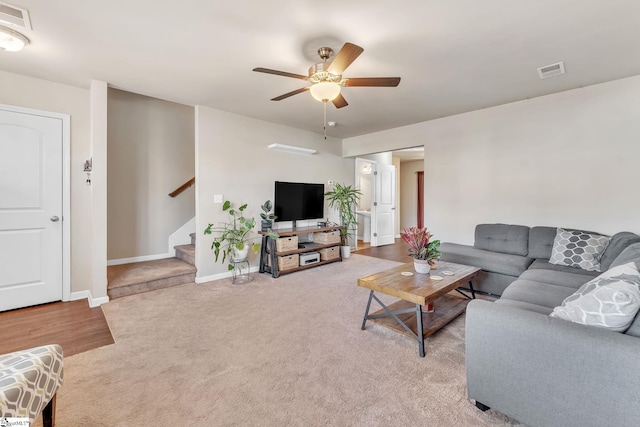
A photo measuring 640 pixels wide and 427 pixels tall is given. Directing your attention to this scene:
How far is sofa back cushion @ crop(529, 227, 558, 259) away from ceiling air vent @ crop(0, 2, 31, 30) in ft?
17.6

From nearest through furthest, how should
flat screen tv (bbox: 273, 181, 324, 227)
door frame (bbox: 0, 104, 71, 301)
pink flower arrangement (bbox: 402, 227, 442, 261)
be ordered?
pink flower arrangement (bbox: 402, 227, 442, 261)
door frame (bbox: 0, 104, 71, 301)
flat screen tv (bbox: 273, 181, 324, 227)

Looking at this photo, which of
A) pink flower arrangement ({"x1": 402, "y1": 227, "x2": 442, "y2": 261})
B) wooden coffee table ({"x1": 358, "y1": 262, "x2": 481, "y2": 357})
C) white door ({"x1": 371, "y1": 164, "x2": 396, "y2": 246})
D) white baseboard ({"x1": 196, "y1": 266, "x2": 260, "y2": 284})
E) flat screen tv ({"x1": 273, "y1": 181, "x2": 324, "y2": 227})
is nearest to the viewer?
wooden coffee table ({"x1": 358, "y1": 262, "x2": 481, "y2": 357})

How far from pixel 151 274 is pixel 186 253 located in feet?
2.22

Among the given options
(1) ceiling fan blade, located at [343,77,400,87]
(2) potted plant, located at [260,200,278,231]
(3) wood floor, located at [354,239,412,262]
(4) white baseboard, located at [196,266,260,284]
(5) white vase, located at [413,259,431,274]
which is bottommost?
(4) white baseboard, located at [196,266,260,284]

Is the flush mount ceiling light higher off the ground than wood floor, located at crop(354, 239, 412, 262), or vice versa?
the flush mount ceiling light

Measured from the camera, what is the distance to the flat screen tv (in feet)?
15.4

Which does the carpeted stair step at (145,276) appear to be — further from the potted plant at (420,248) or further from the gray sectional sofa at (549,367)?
the gray sectional sofa at (549,367)

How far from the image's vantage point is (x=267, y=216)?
14.6 feet

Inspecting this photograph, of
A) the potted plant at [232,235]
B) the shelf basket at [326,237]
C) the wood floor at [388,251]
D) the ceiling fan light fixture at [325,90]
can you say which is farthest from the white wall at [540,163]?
the potted plant at [232,235]

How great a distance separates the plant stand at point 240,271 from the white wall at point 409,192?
19.9 ft

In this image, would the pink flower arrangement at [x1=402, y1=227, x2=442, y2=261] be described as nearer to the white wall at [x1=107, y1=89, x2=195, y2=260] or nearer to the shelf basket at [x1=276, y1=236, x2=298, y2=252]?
the shelf basket at [x1=276, y1=236, x2=298, y2=252]

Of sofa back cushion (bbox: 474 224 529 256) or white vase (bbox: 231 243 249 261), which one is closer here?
sofa back cushion (bbox: 474 224 529 256)

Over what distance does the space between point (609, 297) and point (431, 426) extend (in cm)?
108

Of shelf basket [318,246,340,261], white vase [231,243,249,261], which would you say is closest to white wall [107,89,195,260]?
white vase [231,243,249,261]
